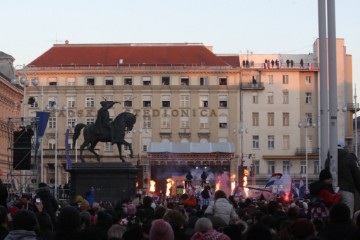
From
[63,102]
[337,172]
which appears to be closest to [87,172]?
[337,172]

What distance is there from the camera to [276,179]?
41.2 meters

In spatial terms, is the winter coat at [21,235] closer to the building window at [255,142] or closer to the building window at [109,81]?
the building window at [109,81]

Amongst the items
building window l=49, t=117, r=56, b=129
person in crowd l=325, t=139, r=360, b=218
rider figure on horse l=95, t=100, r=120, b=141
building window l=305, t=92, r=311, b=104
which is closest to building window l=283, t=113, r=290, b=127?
building window l=305, t=92, r=311, b=104

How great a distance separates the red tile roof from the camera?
11906 centimetres

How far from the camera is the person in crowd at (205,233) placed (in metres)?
12.8

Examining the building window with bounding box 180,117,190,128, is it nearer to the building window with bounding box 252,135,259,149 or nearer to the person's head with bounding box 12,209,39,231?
the building window with bounding box 252,135,259,149

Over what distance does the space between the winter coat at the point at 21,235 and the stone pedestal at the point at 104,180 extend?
33.0 metres

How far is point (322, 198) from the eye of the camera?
16.0 metres

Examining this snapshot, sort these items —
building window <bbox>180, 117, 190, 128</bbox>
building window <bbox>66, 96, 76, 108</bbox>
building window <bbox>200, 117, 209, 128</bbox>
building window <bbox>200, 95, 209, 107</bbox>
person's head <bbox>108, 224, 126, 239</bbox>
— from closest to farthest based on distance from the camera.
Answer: person's head <bbox>108, 224, 126, 239</bbox> < building window <bbox>200, 95, 209, 107</bbox> < building window <bbox>66, 96, 76, 108</bbox> < building window <bbox>200, 117, 209, 128</bbox> < building window <bbox>180, 117, 190, 128</bbox>

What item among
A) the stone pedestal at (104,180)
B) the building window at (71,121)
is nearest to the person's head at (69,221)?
the stone pedestal at (104,180)

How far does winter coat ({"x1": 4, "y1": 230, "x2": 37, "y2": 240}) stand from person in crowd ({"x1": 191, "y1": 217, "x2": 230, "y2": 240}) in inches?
83.8

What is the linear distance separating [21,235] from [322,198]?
5.49 metres

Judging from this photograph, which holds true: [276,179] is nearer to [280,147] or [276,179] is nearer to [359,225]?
[359,225]

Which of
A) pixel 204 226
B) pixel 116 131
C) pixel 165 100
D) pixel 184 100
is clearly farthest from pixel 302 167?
pixel 204 226
